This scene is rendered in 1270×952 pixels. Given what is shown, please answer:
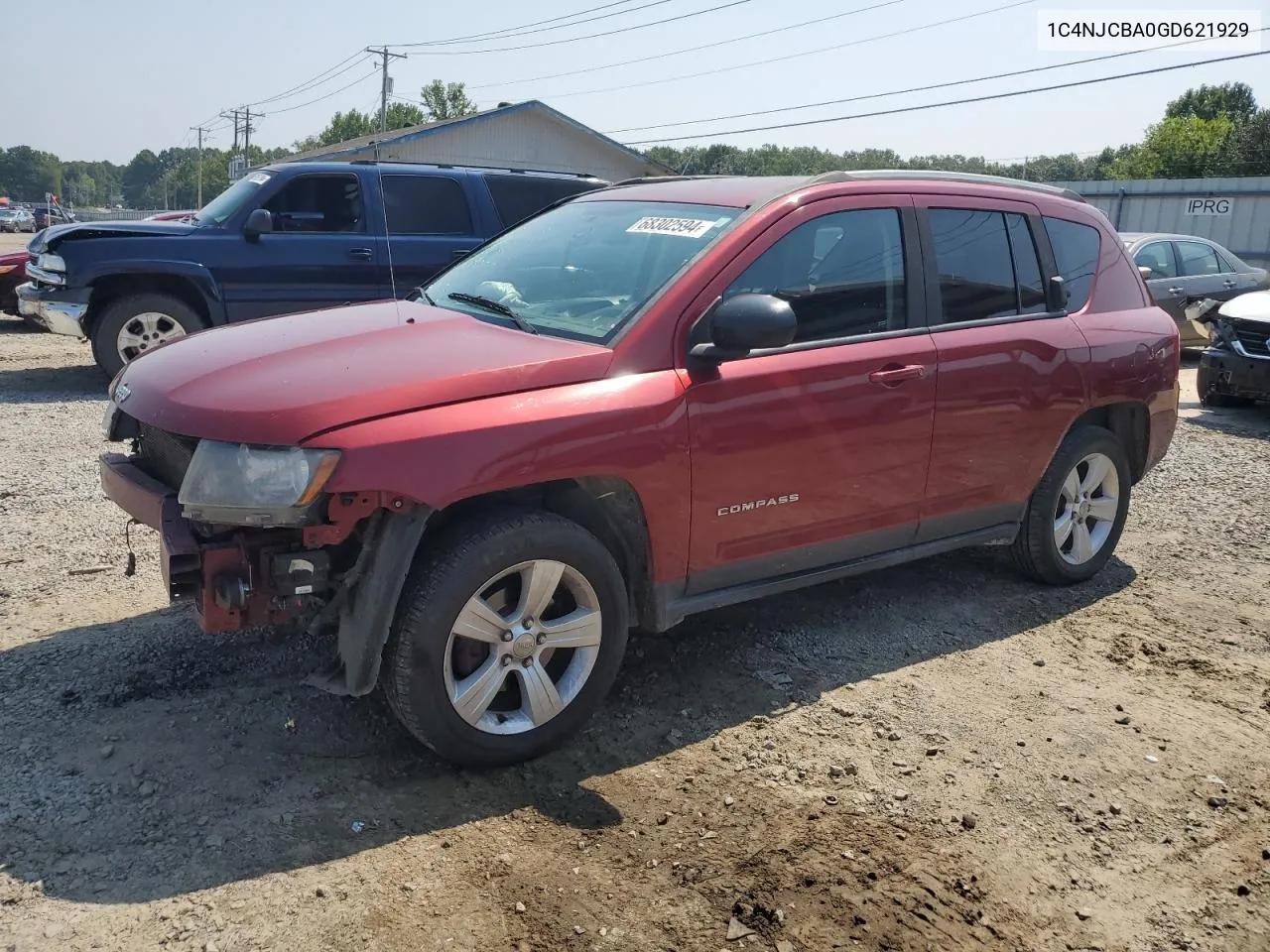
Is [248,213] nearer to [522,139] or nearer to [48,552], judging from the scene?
[48,552]

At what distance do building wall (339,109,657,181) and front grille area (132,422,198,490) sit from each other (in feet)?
99.2

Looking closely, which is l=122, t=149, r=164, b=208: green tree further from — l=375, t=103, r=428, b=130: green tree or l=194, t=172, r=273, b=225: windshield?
l=194, t=172, r=273, b=225: windshield

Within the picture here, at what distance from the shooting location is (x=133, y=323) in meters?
9.44

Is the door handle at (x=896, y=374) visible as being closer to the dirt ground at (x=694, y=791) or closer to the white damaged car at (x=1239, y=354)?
the dirt ground at (x=694, y=791)

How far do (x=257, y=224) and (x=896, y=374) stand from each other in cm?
674

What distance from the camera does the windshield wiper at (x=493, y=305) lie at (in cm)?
386

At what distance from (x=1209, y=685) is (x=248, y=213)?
835cm

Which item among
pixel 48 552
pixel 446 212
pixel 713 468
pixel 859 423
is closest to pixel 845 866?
pixel 713 468

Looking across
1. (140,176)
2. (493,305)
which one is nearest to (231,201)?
(493,305)

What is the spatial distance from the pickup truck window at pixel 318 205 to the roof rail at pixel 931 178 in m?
6.36

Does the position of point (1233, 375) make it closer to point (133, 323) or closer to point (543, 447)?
point (543, 447)

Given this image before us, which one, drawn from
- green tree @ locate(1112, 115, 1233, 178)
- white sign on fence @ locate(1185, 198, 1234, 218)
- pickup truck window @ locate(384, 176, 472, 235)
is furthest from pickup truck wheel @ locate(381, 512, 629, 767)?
green tree @ locate(1112, 115, 1233, 178)

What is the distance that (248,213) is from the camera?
9.50 metres

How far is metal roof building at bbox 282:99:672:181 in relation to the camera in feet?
108
